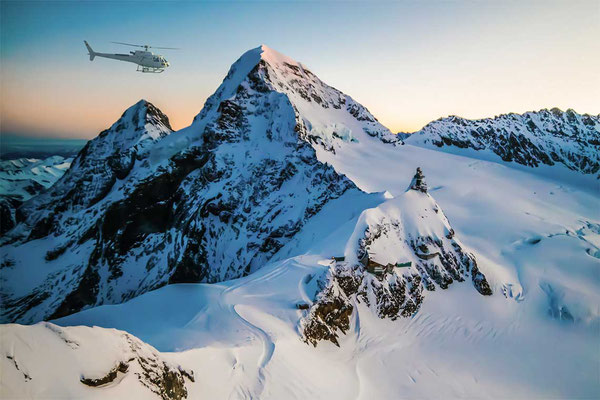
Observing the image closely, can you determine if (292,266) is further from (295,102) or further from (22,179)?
(22,179)

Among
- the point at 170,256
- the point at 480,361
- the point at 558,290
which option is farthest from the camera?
the point at 170,256

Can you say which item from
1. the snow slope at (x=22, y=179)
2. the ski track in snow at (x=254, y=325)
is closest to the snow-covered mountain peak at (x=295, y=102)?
the ski track in snow at (x=254, y=325)

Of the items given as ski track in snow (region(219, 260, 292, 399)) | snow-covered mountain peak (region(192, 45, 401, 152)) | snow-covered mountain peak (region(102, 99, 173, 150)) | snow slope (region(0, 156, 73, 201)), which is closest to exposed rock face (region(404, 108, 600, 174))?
snow-covered mountain peak (region(192, 45, 401, 152))

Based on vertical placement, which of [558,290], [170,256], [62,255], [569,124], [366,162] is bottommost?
[62,255]

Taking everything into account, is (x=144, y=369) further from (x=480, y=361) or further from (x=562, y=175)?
(x=562, y=175)

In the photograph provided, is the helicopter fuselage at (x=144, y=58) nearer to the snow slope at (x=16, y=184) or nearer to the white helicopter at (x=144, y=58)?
the white helicopter at (x=144, y=58)

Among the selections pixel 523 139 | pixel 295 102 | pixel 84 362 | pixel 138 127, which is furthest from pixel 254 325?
pixel 523 139

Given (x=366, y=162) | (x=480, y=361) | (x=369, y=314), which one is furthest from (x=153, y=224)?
(x=480, y=361)
